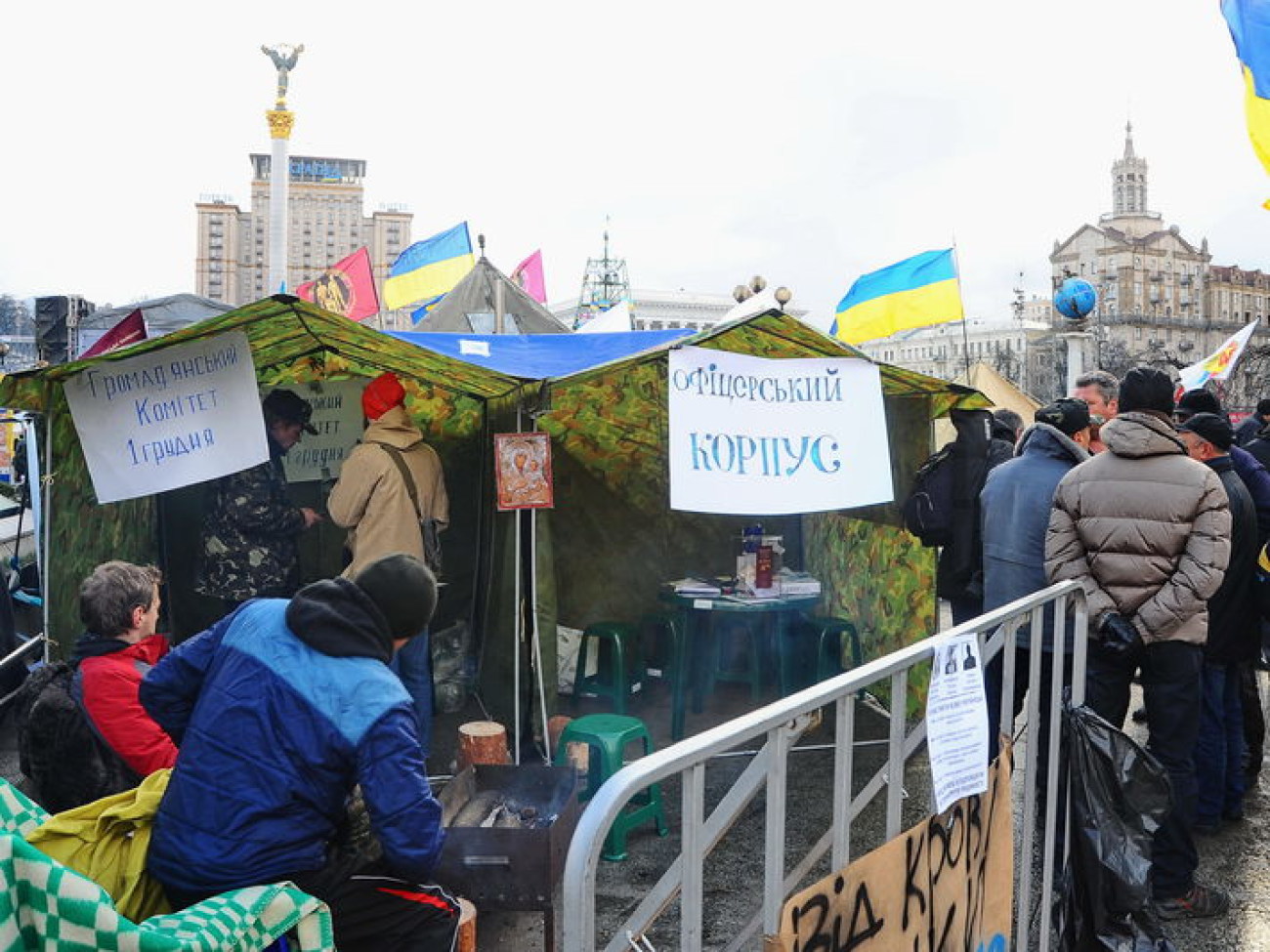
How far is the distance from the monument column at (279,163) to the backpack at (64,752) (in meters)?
21.9

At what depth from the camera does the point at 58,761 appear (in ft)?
10.5

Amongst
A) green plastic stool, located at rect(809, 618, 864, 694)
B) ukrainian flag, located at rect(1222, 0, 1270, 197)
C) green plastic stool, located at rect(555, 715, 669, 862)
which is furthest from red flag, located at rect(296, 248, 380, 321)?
ukrainian flag, located at rect(1222, 0, 1270, 197)

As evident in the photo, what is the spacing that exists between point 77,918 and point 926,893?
69.1 inches

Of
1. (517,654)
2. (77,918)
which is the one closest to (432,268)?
(517,654)

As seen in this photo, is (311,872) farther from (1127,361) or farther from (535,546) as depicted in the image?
(1127,361)

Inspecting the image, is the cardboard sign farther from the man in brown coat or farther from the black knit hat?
the black knit hat

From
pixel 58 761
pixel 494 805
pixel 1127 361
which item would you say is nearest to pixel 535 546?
pixel 494 805

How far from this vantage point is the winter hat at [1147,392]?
158 inches

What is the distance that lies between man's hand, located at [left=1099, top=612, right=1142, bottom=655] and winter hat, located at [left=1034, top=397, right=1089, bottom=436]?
1071 mm

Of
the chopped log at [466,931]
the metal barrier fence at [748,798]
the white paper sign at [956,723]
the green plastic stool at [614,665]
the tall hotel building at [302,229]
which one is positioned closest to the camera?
the metal barrier fence at [748,798]

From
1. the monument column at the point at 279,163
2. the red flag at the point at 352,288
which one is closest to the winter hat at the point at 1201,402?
the red flag at the point at 352,288

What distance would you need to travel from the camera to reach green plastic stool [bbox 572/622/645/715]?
259 inches

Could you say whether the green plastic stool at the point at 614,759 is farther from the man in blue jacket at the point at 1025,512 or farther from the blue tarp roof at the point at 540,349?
the blue tarp roof at the point at 540,349

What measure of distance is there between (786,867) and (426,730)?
2.29 metres
